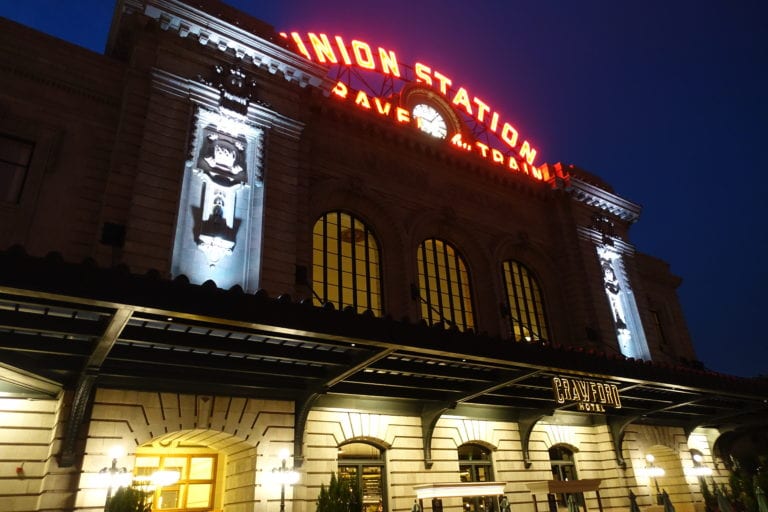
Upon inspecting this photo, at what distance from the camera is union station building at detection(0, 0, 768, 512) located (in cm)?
1129

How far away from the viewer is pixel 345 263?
19.8 m

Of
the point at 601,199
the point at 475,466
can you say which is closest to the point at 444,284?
the point at 475,466

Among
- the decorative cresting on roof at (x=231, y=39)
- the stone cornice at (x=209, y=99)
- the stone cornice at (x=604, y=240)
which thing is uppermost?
the decorative cresting on roof at (x=231, y=39)

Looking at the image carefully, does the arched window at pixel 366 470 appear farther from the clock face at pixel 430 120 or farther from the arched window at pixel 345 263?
the clock face at pixel 430 120

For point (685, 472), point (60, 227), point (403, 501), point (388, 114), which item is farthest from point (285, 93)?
point (685, 472)

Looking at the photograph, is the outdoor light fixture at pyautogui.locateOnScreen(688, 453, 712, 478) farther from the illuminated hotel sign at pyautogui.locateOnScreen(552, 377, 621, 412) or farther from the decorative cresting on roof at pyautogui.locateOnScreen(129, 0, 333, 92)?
the decorative cresting on roof at pyautogui.locateOnScreen(129, 0, 333, 92)

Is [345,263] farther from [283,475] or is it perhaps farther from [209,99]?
[283,475]

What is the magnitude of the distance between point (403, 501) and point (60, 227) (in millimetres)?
12215

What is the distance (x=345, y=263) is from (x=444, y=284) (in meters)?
4.58

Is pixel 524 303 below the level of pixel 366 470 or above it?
above

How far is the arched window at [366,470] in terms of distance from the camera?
618 inches

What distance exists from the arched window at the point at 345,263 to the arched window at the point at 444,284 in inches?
81.3

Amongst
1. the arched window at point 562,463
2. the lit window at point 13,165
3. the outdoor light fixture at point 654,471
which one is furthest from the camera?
the outdoor light fixture at point 654,471

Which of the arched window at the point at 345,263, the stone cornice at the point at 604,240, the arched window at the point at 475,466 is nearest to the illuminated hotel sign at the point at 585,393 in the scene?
the arched window at the point at 475,466
